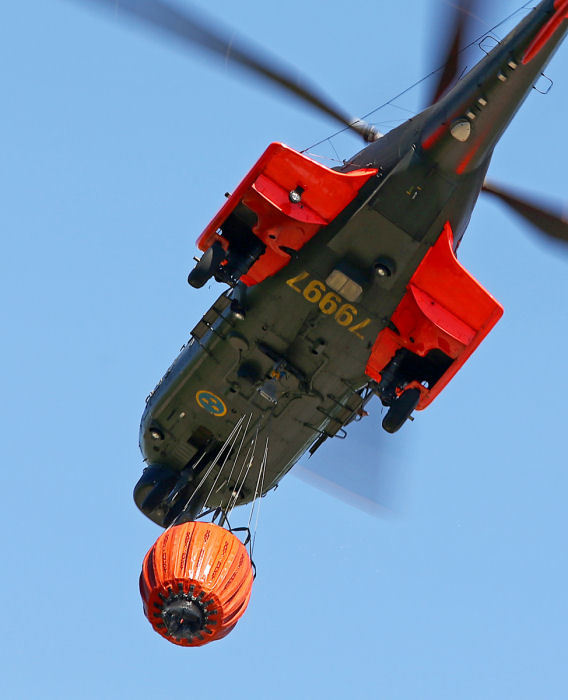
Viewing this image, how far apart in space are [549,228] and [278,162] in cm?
509

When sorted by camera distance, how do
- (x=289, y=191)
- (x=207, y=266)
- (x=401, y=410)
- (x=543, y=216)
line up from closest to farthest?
(x=543, y=216), (x=289, y=191), (x=207, y=266), (x=401, y=410)

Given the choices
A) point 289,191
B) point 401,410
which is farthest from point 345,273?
point 401,410

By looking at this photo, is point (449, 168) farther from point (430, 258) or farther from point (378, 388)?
point (378, 388)

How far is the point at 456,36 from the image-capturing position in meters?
20.4

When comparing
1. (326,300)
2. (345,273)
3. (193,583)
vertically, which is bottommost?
(193,583)

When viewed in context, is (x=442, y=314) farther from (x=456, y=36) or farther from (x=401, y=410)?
(x=456, y=36)

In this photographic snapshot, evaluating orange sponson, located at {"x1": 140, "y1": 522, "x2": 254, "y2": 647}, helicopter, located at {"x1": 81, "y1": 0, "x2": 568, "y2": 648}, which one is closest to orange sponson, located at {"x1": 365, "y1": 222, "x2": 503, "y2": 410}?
helicopter, located at {"x1": 81, "y1": 0, "x2": 568, "y2": 648}

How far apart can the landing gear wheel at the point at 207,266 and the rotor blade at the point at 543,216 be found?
18.3ft

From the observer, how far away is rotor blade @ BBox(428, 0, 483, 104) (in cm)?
1988

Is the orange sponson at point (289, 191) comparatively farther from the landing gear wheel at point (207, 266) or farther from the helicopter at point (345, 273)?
the landing gear wheel at point (207, 266)

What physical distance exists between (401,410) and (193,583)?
5535 millimetres

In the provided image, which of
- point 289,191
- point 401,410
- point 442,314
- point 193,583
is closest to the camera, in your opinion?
point 193,583

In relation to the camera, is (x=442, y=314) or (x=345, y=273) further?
(x=442, y=314)

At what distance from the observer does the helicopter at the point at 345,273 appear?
20844mm
